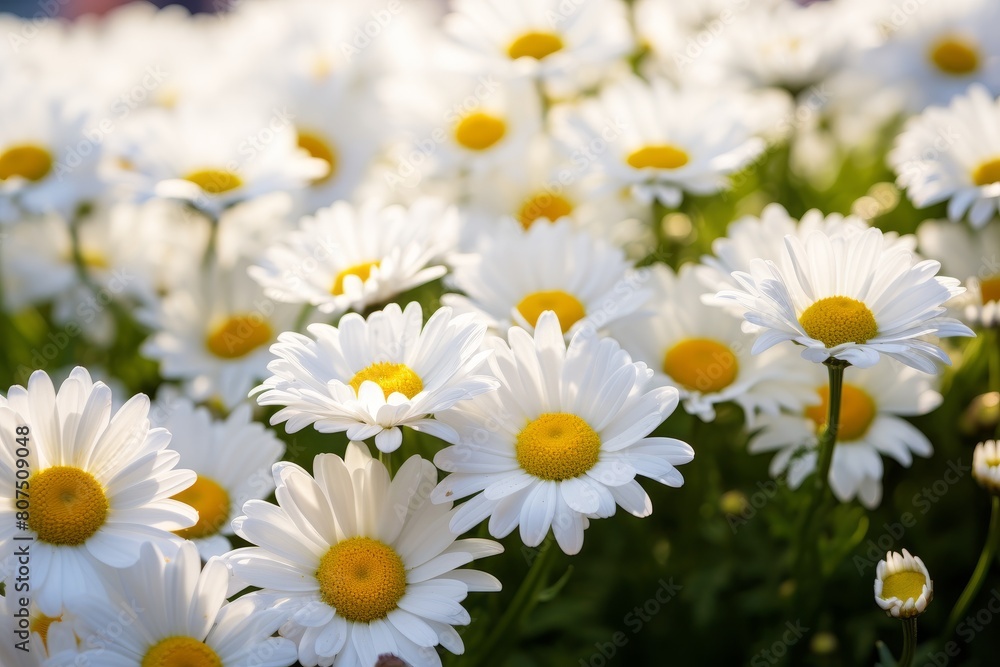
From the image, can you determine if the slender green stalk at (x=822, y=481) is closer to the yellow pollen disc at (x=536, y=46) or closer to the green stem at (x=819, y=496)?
the green stem at (x=819, y=496)

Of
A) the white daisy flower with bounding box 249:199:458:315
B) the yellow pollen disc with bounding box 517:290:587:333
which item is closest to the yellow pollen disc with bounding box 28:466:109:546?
the white daisy flower with bounding box 249:199:458:315

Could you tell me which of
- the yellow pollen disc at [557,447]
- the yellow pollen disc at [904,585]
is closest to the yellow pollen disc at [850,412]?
the yellow pollen disc at [904,585]

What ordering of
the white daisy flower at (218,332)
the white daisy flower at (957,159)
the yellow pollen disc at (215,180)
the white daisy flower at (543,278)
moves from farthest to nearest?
the yellow pollen disc at (215,180) < the white daisy flower at (218,332) < the white daisy flower at (957,159) < the white daisy flower at (543,278)

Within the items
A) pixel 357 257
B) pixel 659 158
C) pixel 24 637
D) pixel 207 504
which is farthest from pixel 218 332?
pixel 659 158

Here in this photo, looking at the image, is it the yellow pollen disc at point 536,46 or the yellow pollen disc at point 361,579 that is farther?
the yellow pollen disc at point 536,46

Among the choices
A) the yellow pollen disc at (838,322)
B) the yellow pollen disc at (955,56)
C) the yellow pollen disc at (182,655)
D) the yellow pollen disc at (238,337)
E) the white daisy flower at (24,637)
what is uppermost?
the yellow pollen disc at (838,322)
